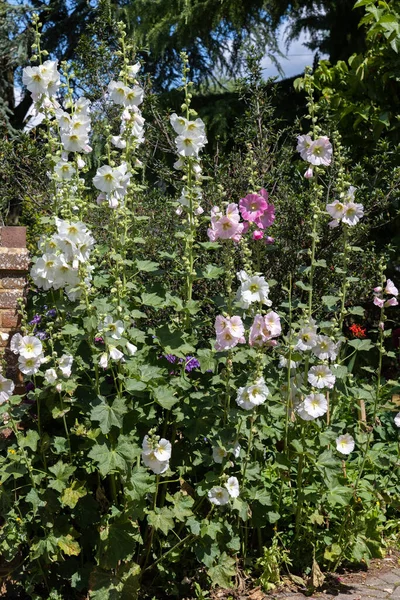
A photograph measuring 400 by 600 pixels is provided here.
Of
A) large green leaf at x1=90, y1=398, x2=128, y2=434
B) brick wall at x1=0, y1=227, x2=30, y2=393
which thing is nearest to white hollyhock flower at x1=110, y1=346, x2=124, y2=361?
large green leaf at x1=90, y1=398, x2=128, y2=434

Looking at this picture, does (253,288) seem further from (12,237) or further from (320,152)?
(12,237)

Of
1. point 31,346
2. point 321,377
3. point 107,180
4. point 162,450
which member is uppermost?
point 107,180

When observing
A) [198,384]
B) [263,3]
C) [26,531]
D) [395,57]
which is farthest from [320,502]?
[263,3]

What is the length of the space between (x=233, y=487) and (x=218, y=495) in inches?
2.5

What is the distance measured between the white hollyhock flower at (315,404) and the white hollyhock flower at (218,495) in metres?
0.47

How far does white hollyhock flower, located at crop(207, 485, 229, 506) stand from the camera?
8.66 feet

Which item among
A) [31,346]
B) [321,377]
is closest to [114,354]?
[31,346]

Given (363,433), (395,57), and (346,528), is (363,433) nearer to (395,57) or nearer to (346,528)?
(346,528)

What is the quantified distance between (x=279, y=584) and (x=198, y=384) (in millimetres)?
914

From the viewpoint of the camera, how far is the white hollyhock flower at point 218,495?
264cm

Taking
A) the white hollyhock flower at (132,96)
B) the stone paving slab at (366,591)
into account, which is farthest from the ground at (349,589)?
the white hollyhock flower at (132,96)

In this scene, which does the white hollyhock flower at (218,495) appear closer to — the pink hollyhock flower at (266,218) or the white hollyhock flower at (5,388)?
the white hollyhock flower at (5,388)

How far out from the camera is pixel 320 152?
2.92 meters

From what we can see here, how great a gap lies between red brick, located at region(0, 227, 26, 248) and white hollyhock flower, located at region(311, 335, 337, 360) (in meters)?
1.54
